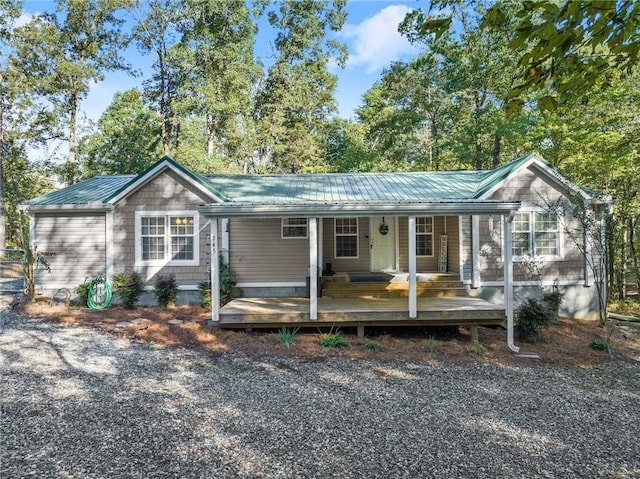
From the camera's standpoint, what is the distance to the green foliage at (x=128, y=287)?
10.8 meters

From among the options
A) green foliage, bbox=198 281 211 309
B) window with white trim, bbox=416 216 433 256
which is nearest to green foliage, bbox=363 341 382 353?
green foliage, bbox=198 281 211 309

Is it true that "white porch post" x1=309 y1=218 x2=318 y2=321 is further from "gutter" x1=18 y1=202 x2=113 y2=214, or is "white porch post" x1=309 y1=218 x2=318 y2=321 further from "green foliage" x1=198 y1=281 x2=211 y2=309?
"gutter" x1=18 y1=202 x2=113 y2=214

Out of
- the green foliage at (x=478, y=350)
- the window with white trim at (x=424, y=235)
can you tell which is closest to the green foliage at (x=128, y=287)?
the window with white trim at (x=424, y=235)

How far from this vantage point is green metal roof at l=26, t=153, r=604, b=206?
10.3 metres

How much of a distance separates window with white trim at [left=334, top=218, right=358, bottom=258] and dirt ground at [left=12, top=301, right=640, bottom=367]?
12.3ft

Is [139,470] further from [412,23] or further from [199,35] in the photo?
[199,35]

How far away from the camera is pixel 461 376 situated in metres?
5.99

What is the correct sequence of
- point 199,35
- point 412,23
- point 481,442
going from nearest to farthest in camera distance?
point 481,442 < point 412,23 < point 199,35

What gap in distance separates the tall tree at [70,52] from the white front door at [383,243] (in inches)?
746

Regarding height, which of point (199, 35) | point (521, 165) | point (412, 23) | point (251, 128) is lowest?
point (521, 165)

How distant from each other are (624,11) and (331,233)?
1002 cm

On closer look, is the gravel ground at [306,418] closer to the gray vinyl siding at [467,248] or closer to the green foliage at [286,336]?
the green foliage at [286,336]

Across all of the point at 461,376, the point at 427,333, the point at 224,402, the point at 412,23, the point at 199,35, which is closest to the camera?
the point at 224,402

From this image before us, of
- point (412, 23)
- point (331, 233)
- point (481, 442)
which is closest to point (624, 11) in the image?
point (481, 442)
